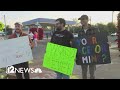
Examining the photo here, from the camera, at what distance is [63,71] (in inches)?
214

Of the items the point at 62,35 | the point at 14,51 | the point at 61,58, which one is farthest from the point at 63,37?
the point at 14,51

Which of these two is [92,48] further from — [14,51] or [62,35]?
[14,51]

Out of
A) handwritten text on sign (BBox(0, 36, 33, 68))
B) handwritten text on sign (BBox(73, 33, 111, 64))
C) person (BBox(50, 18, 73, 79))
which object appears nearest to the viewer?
person (BBox(50, 18, 73, 79))

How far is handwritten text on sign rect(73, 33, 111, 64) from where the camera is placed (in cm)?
546

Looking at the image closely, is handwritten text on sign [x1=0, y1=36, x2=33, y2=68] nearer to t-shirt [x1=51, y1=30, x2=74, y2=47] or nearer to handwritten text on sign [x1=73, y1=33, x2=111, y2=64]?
t-shirt [x1=51, y1=30, x2=74, y2=47]

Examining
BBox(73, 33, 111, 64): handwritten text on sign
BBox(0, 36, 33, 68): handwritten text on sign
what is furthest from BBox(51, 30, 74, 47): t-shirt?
BBox(0, 36, 33, 68): handwritten text on sign

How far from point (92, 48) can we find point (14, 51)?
181 cm

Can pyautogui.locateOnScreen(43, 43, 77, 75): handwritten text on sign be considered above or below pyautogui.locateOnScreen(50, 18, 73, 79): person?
below

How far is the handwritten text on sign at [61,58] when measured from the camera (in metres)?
5.36

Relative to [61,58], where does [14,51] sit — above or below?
above

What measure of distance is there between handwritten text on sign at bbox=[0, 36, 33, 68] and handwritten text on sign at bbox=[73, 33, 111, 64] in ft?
3.90

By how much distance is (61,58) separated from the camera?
5430 millimetres

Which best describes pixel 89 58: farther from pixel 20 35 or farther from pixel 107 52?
pixel 20 35

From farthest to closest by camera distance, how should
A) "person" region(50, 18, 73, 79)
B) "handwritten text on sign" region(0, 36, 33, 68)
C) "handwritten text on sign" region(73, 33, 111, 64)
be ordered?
1. "handwritten text on sign" region(0, 36, 33, 68)
2. "handwritten text on sign" region(73, 33, 111, 64)
3. "person" region(50, 18, 73, 79)
